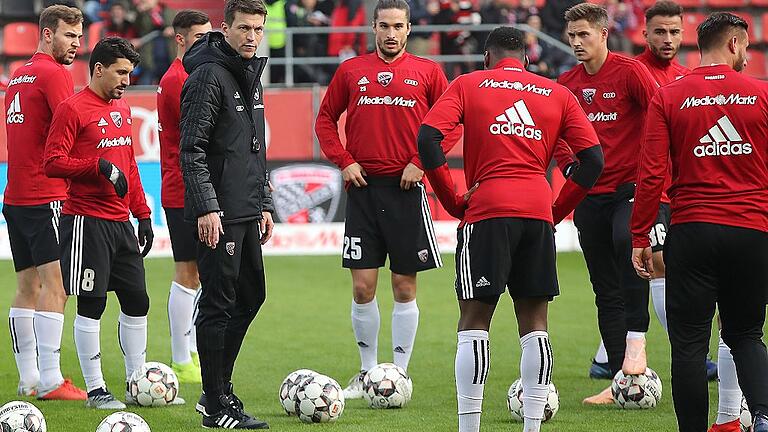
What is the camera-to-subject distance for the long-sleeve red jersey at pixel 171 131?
8.27m

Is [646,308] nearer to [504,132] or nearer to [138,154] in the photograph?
[504,132]

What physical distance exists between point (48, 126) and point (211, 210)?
2024 mm

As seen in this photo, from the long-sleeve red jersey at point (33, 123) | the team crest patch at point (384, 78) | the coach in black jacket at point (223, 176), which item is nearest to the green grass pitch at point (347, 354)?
the coach in black jacket at point (223, 176)

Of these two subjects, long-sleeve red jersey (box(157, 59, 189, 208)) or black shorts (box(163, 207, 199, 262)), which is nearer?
long-sleeve red jersey (box(157, 59, 189, 208))

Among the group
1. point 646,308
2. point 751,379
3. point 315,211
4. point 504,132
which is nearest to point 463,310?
point 504,132

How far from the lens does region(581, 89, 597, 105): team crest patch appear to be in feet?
25.2

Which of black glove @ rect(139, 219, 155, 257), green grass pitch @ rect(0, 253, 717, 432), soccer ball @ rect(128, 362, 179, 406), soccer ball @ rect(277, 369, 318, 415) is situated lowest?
green grass pitch @ rect(0, 253, 717, 432)

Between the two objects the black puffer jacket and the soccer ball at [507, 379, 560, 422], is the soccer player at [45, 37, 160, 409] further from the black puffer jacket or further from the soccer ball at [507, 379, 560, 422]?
the soccer ball at [507, 379, 560, 422]

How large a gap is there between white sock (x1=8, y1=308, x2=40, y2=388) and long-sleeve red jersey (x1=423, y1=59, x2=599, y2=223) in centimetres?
346

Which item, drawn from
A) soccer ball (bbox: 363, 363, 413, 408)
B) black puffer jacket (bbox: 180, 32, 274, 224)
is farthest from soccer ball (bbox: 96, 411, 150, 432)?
soccer ball (bbox: 363, 363, 413, 408)

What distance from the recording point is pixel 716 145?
5.67 meters

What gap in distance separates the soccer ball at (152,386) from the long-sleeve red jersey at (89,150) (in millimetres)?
949

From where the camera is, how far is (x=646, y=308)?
25.4ft

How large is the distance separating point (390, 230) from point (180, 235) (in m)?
1.60
